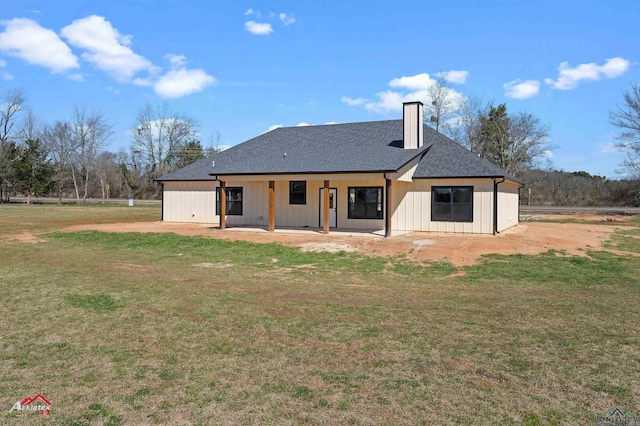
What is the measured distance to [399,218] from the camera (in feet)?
67.1

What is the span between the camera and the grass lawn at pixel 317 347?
153 inches

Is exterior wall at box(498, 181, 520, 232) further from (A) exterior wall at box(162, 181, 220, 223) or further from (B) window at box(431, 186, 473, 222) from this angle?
(A) exterior wall at box(162, 181, 220, 223)

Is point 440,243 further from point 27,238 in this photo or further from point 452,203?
point 27,238

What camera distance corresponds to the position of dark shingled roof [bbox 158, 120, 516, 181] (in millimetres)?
19188

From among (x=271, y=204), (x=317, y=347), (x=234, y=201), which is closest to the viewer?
(x=317, y=347)

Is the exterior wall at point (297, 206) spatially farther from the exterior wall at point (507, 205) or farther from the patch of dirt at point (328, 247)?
the exterior wall at point (507, 205)

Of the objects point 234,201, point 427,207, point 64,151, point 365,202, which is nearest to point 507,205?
point 427,207

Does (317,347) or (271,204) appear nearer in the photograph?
(317,347)

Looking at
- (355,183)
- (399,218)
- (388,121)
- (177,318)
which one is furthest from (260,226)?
(177,318)

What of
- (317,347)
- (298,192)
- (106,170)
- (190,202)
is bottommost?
(317,347)

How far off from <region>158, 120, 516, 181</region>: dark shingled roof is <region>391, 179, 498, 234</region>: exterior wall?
454mm

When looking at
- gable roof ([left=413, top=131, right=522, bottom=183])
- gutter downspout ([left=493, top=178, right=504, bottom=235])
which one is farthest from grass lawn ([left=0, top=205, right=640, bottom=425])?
gable roof ([left=413, top=131, right=522, bottom=183])

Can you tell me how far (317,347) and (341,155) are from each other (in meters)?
16.0

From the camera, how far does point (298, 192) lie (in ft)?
73.7
